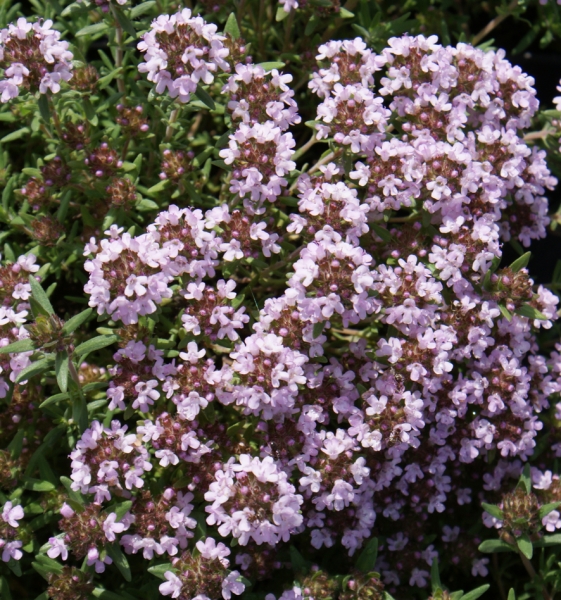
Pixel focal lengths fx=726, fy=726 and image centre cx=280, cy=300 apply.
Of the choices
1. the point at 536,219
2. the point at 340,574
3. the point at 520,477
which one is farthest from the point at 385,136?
the point at 340,574

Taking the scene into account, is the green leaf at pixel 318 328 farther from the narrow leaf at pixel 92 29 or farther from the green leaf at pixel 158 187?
the narrow leaf at pixel 92 29

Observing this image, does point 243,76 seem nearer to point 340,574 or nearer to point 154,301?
point 154,301

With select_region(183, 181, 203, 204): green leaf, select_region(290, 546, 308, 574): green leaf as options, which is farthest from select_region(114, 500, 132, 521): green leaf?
select_region(183, 181, 203, 204): green leaf

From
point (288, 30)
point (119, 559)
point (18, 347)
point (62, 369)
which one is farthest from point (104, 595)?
point (288, 30)

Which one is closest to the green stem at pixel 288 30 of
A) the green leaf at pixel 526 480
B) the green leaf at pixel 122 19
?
the green leaf at pixel 122 19

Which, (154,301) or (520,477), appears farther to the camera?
(520,477)

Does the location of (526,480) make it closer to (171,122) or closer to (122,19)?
(171,122)
